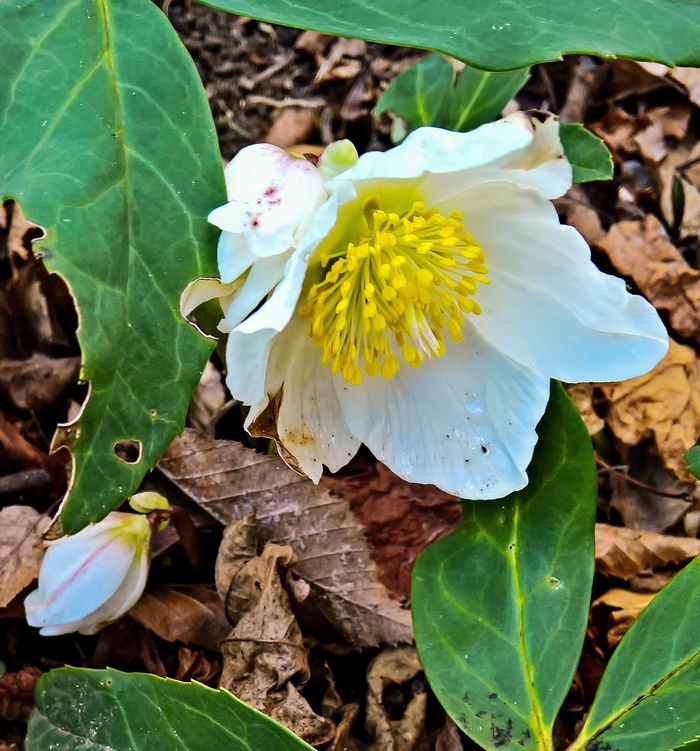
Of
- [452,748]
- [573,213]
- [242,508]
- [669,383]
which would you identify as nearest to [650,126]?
[573,213]

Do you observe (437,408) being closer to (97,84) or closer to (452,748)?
(452,748)

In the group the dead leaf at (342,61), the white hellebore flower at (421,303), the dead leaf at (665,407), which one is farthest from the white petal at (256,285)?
the dead leaf at (342,61)

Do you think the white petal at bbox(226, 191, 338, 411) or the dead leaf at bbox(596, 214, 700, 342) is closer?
the white petal at bbox(226, 191, 338, 411)

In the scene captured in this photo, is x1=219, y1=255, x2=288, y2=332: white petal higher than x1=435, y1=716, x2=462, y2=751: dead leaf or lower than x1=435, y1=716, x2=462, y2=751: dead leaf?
higher

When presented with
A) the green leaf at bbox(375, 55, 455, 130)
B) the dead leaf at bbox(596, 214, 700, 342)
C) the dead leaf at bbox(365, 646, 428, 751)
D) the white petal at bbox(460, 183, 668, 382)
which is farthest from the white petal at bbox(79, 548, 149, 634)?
the dead leaf at bbox(596, 214, 700, 342)

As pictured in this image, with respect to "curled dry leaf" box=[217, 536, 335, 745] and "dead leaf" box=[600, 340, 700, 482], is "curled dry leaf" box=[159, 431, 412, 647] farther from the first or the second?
"dead leaf" box=[600, 340, 700, 482]

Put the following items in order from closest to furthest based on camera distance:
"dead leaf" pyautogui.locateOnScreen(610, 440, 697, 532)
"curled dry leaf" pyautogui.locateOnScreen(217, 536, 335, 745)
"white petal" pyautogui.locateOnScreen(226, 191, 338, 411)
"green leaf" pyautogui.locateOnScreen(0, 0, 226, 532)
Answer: "white petal" pyautogui.locateOnScreen(226, 191, 338, 411), "green leaf" pyautogui.locateOnScreen(0, 0, 226, 532), "curled dry leaf" pyautogui.locateOnScreen(217, 536, 335, 745), "dead leaf" pyautogui.locateOnScreen(610, 440, 697, 532)

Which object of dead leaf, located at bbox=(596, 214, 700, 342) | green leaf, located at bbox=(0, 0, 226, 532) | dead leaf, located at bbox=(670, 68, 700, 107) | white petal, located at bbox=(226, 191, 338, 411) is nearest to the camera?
white petal, located at bbox=(226, 191, 338, 411)
